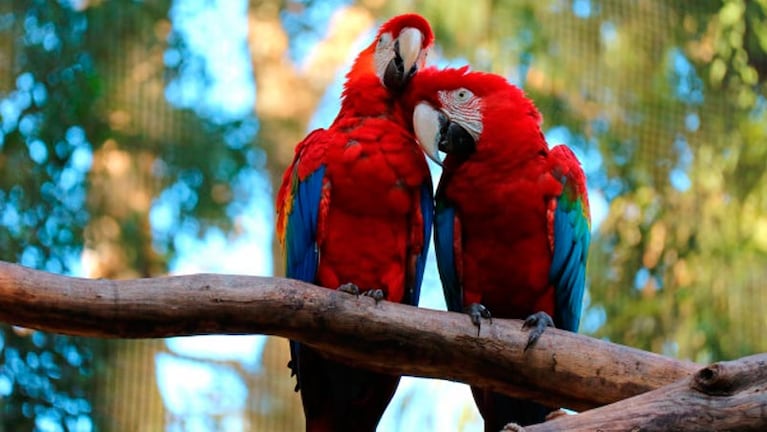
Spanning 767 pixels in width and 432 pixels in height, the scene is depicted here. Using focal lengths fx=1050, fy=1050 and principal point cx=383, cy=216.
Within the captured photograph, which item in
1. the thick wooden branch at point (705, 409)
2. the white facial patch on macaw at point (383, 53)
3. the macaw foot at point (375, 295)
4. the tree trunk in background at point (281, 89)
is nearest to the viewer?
the thick wooden branch at point (705, 409)

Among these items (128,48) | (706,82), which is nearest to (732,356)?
(706,82)

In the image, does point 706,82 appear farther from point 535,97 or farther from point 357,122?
point 357,122

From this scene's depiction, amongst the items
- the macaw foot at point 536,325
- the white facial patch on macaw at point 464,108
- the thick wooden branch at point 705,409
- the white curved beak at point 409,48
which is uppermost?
the white curved beak at point 409,48

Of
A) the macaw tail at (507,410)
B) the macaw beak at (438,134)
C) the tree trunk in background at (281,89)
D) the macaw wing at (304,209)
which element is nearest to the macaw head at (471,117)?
the macaw beak at (438,134)

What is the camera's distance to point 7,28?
4.98 meters

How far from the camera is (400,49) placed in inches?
111

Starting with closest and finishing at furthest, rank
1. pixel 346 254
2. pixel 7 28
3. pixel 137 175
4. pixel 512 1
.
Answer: pixel 346 254 → pixel 7 28 → pixel 137 175 → pixel 512 1

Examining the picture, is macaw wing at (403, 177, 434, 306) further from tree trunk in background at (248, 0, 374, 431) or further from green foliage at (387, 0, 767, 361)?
tree trunk in background at (248, 0, 374, 431)

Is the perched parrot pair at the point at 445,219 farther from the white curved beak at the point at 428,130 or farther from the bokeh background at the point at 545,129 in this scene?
the bokeh background at the point at 545,129

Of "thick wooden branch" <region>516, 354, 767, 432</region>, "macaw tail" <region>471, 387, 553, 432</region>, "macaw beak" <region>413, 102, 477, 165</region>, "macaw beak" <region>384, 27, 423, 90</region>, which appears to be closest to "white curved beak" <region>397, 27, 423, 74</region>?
"macaw beak" <region>384, 27, 423, 90</region>

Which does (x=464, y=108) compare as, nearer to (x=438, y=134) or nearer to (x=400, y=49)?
(x=438, y=134)

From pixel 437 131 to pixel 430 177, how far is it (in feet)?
0.45

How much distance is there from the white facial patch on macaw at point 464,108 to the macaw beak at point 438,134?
1 cm

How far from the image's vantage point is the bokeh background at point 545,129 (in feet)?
16.5
